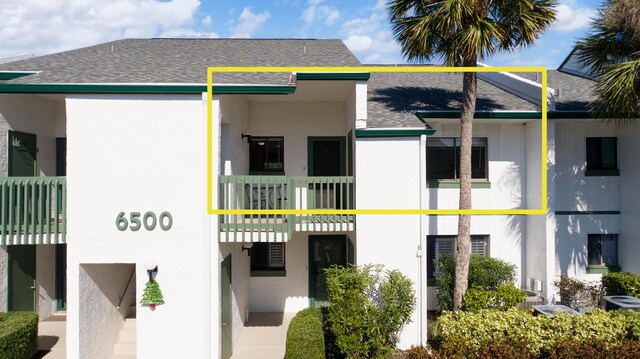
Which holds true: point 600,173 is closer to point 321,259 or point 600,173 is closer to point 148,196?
point 321,259

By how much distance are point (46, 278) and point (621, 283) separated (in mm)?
15623

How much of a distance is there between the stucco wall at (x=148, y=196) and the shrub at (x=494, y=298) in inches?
242

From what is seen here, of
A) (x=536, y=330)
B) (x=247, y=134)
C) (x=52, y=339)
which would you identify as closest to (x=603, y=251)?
(x=536, y=330)

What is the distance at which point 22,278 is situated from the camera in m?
10.8

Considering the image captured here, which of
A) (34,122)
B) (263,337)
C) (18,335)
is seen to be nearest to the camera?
(18,335)

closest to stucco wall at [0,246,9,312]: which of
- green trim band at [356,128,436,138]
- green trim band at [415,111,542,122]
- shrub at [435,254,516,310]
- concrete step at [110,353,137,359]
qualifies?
concrete step at [110,353,137,359]

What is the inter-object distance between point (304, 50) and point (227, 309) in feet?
26.1

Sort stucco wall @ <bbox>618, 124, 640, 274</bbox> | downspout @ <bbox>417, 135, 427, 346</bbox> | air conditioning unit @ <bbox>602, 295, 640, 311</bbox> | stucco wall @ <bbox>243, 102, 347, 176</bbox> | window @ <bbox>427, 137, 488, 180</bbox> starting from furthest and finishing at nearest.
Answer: stucco wall @ <bbox>243, 102, 347, 176</bbox> < window @ <bbox>427, 137, 488, 180</bbox> < stucco wall @ <bbox>618, 124, 640, 274</bbox> < air conditioning unit @ <bbox>602, 295, 640, 311</bbox> < downspout @ <bbox>417, 135, 427, 346</bbox>

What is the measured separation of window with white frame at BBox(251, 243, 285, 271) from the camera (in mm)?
13516

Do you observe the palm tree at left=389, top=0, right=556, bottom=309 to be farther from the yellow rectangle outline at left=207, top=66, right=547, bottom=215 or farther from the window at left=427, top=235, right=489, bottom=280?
the window at left=427, top=235, right=489, bottom=280

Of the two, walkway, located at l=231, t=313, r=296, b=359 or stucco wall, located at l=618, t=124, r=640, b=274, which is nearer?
walkway, located at l=231, t=313, r=296, b=359

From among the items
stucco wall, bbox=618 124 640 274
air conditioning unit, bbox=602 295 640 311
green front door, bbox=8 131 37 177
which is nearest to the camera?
green front door, bbox=8 131 37 177

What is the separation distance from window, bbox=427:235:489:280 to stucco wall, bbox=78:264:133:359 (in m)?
8.41

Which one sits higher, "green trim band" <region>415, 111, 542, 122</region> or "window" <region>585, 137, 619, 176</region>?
"green trim band" <region>415, 111, 542, 122</region>
